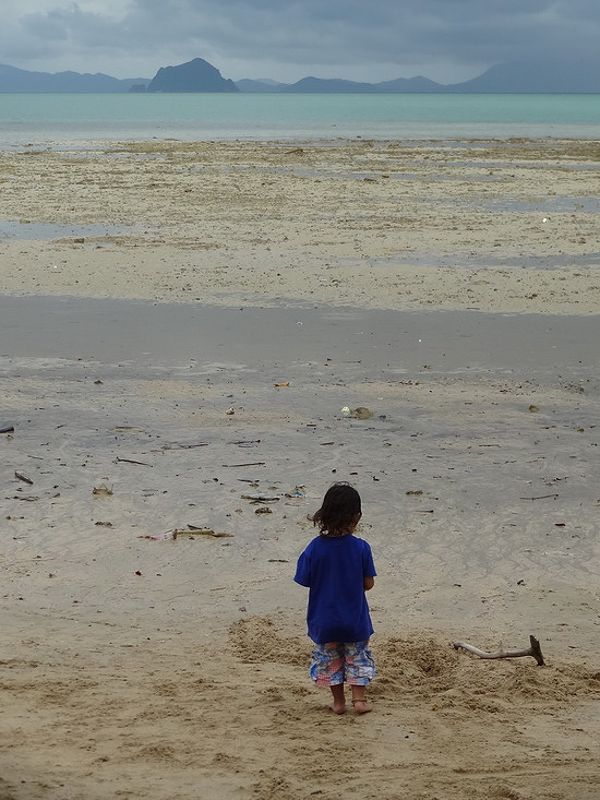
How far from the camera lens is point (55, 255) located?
17.2 meters

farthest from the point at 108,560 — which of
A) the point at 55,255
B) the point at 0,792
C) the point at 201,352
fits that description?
the point at 55,255

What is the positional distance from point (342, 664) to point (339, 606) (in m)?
0.26

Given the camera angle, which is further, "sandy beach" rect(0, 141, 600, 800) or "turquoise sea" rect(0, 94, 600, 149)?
"turquoise sea" rect(0, 94, 600, 149)

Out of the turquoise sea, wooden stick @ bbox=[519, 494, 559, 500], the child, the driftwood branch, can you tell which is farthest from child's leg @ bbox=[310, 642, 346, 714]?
the turquoise sea

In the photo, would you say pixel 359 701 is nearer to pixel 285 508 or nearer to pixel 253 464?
pixel 285 508

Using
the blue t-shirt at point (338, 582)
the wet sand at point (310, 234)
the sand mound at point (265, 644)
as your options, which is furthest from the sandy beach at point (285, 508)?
the blue t-shirt at point (338, 582)

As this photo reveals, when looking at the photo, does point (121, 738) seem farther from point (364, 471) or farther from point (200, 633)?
point (364, 471)

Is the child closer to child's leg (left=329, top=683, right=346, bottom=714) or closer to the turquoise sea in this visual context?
child's leg (left=329, top=683, right=346, bottom=714)

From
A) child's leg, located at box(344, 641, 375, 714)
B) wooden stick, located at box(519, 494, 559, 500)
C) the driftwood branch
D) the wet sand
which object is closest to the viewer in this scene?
child's leg, located at box(344, 641, 375, 714)

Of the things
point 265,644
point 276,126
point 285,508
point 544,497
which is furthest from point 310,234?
point 276,126

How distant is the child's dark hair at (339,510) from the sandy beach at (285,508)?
0.78 m

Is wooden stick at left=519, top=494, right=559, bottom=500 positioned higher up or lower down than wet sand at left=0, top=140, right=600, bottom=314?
lower down

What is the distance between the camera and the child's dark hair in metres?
4.72

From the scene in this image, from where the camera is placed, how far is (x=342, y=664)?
4883 mm
